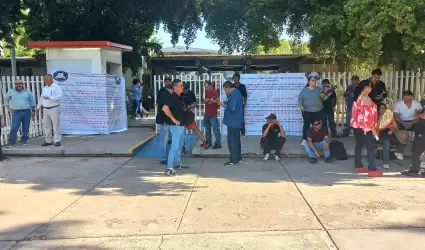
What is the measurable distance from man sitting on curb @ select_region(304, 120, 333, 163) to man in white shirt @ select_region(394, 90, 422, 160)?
148 cm

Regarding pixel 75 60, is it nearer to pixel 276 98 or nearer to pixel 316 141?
pixel 276 98

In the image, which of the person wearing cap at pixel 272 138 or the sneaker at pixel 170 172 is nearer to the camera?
the sneaker at pixel 170 172

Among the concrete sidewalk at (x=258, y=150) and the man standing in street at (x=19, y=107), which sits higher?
the man standing in street at (x=19, y=107)

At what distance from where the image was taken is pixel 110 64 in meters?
12.8

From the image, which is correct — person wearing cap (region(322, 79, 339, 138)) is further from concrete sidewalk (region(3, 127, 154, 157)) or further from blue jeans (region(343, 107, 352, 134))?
concrete sidewalk (region(3, 127, 154, 157))

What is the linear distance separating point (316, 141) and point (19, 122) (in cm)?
714

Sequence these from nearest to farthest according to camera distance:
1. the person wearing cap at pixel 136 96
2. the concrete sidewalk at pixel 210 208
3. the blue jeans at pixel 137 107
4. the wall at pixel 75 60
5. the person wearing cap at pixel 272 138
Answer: the concrete sidewalk at pixel 210 208 → the person wearing cap at pixel 272 138 → the wall at pixel 75 60 → the person wearing cap at pixel 136 96 → the blue jeans at pixel 137 107

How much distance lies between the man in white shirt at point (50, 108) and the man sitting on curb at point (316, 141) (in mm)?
5917

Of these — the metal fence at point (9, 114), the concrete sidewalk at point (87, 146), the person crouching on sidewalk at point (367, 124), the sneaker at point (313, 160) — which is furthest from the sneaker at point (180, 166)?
the metal fence at point (9, 114)

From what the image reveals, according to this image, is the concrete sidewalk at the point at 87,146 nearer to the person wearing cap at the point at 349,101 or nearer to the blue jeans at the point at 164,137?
the blue jeans at the point at 164,137

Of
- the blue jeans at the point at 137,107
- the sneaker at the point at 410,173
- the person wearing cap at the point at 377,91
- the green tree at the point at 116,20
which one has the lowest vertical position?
the sneaker at the point at 410,173

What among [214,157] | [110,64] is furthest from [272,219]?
[110,64]

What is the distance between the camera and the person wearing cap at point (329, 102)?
985cm

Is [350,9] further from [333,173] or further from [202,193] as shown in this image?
[202,193]
